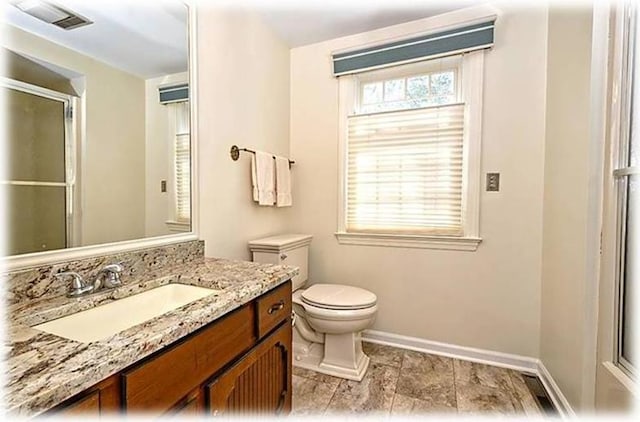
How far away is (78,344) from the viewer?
67 centimetres

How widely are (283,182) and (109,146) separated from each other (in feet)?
3.86

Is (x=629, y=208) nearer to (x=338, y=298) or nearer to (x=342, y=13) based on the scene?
(x=338, y=298)

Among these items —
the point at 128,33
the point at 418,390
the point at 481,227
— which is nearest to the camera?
the point at 128,33

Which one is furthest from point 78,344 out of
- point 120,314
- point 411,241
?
point 411,241

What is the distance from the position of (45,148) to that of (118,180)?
0.90 ft

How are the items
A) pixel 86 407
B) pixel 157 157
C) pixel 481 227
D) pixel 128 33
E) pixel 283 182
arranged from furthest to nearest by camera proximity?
pixel 283 182
pixel 481 227
pixel 157 157
pixel 128 33
pixel 86 407

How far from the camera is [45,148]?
102 cm

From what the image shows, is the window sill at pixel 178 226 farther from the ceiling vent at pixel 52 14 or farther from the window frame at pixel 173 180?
the ceiling vent at pixel 52 14

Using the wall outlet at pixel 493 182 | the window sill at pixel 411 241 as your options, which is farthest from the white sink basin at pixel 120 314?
the wall outlet at pixel 493 182

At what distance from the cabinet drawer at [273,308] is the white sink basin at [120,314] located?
0.20 metres

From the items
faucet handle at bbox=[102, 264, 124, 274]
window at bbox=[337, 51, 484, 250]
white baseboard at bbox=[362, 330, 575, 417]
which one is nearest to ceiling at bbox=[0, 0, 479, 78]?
window at bbox=[337, 51, 484, 250]

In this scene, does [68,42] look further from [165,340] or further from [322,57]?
[322,57]

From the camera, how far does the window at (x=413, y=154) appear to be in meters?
2.01

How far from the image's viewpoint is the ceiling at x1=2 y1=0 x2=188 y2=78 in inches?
42.1
